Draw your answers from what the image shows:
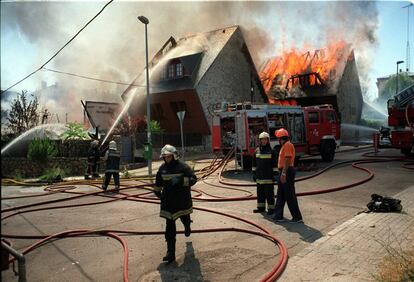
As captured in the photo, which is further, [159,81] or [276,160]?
[159,81]

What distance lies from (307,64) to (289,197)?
1091 inches

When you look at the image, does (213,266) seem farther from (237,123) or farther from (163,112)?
(163,112)

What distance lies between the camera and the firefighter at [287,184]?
7062 millimetres

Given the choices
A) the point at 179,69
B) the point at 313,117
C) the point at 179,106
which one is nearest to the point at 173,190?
the point at 313,117

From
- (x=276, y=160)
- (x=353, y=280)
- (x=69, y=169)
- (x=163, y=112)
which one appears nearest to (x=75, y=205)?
(x=276, y=160)

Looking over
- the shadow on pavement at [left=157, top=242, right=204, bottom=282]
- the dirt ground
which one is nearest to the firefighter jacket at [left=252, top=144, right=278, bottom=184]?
the dirt ground

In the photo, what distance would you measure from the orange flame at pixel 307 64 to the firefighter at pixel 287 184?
83.1 ft

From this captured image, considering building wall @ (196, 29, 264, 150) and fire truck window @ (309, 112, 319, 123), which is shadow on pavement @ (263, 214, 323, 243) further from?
building wall @ (196, 29, 264, 150)

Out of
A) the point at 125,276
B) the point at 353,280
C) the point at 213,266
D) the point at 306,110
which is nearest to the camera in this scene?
the point at 353,280

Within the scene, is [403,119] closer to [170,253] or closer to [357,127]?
[170,253]

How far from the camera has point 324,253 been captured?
16.6 feet

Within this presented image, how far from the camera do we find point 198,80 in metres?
24.2

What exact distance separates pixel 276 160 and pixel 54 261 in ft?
14.6

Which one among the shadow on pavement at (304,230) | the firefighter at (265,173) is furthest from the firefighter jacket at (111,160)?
the shadow on pavement at (304,230)
